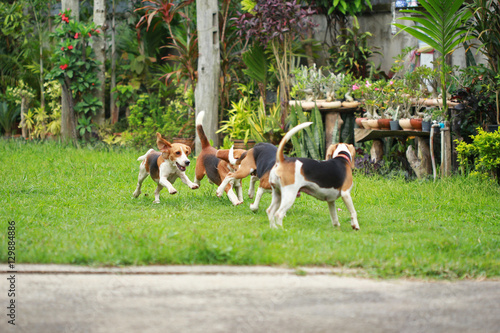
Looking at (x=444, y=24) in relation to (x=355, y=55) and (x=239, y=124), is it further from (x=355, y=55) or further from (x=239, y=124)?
(x=239, y=124)

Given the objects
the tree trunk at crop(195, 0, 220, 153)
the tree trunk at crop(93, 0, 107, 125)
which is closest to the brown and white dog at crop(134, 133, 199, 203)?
the tree trunk at crop(195, 0, 220, 153)

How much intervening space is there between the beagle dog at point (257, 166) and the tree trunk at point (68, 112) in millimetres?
7839

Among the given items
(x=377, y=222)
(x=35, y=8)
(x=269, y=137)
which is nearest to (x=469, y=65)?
(x=269, y=137)

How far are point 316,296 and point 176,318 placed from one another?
0.92 m

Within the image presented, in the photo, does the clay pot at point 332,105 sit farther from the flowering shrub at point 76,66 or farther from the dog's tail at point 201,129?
the flowering shrub at point 76,66

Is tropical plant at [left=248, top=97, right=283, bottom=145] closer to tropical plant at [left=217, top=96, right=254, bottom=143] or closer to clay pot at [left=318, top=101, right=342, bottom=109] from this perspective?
tropical plant at [left=217, top=96, right=254, bottom=143]

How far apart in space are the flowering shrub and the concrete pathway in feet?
31.6

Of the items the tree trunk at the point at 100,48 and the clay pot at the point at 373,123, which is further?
the tree trunk at the point at 100,48

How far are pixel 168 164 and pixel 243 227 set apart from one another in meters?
1.70

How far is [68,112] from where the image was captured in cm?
1338

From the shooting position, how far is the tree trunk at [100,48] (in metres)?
13.5

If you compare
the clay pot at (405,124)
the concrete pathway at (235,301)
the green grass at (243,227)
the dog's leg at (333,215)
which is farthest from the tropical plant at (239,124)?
the concrete pathway at (235,301)

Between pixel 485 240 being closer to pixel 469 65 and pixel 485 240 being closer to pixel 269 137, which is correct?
pixel 469 65

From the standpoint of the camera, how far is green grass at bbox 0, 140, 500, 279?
14.0 feet
